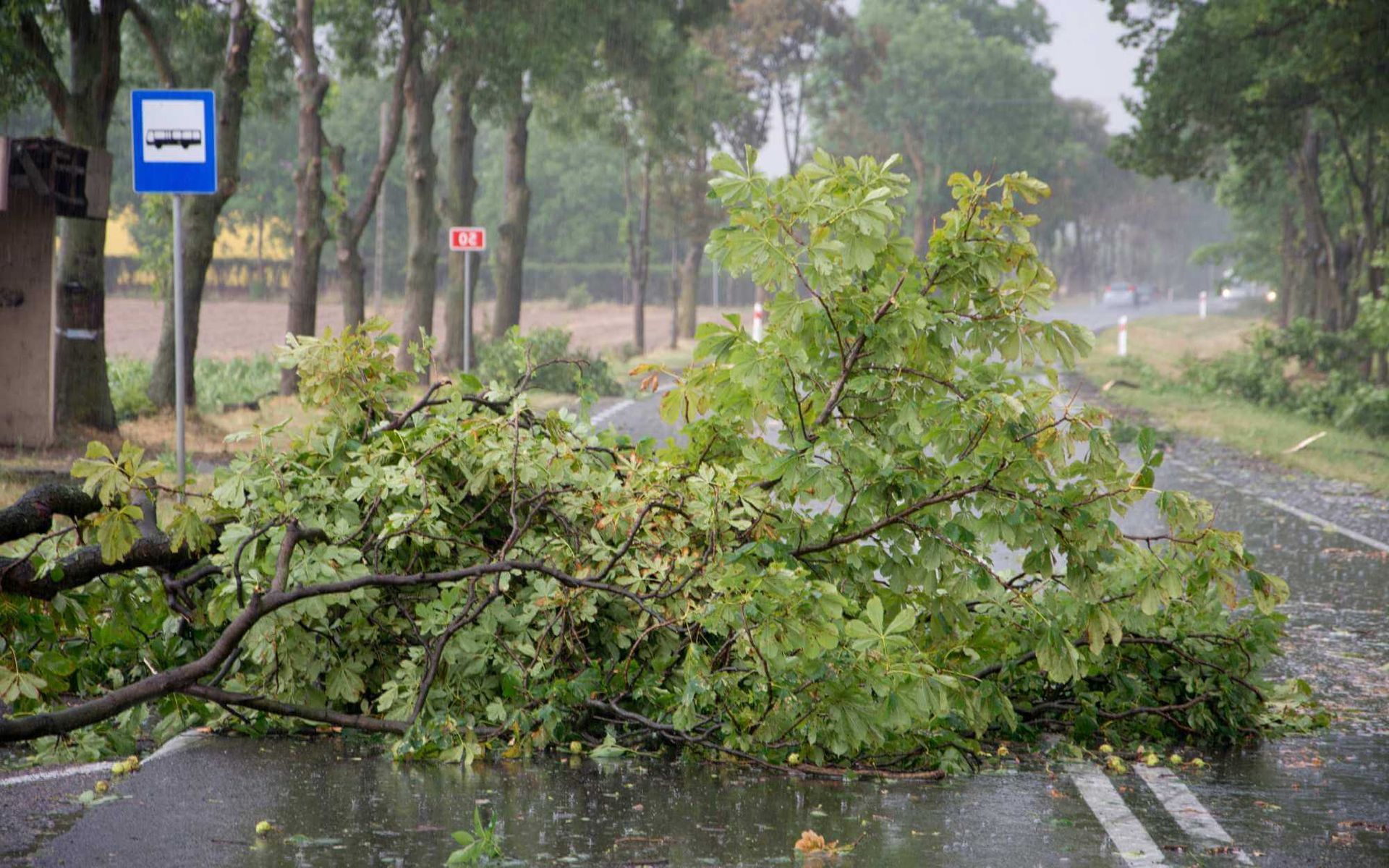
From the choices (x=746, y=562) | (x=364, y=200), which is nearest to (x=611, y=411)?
(x=364, y=200)

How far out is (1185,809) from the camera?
222 inches

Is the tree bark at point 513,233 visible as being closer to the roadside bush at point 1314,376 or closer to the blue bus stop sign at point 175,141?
the roadside bush at point 1314,376

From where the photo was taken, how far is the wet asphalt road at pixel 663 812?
16.0 feet

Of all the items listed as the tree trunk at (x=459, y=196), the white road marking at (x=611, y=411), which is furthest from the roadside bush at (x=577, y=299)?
the white road marking at (x=611, y=411)

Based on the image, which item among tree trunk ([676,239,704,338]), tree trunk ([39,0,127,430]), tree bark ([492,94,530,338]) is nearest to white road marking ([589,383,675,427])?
tree bark ([492,94,530,338])

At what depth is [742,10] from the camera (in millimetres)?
56594

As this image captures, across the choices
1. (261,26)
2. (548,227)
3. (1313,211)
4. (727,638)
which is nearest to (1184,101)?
(1313,211)

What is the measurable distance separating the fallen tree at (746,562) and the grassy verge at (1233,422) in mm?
11253

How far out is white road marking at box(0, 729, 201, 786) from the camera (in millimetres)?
5656

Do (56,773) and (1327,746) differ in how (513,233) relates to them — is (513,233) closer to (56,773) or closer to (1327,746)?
(1327,746)

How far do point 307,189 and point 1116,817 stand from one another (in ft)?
64.6

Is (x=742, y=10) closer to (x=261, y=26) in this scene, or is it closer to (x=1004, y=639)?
(x=261, y=26)

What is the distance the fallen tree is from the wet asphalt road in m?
0.23

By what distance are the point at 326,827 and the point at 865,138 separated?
7938cm
